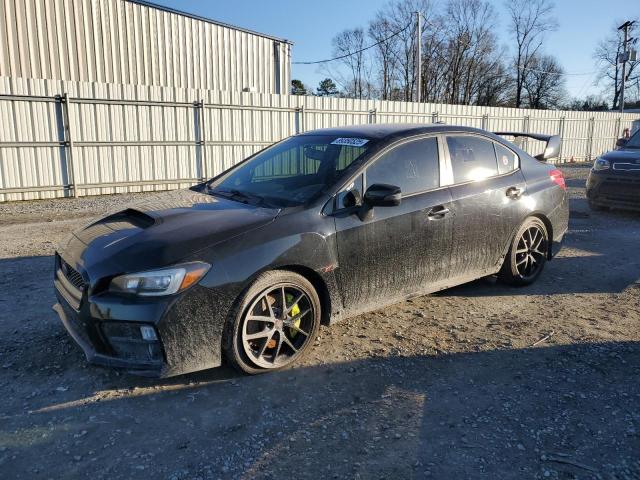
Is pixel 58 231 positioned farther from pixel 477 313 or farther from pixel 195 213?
pixel 477 313

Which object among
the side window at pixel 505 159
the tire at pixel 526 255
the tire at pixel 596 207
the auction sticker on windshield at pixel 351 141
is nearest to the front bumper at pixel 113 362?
the auction sticker on windshield at pixel 351 141

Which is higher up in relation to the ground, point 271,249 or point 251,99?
point 251,99

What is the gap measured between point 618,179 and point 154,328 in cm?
924

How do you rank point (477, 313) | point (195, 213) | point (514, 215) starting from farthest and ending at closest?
point (514, 215)
point (477, 313)
point (195, 213)

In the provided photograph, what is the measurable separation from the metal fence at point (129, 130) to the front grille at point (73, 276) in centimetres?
858

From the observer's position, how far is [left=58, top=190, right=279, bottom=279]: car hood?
2.97m

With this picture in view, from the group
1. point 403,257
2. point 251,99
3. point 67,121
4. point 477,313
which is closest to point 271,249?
point 403,257

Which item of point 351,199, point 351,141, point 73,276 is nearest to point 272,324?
point 351,199

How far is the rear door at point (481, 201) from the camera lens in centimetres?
439

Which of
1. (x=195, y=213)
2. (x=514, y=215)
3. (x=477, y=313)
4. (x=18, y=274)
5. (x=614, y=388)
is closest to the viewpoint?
(x=614, y=388)

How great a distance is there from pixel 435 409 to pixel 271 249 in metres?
1.41

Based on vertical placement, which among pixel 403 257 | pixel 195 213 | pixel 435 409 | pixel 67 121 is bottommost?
pixel 435 409

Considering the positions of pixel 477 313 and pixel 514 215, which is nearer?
pixel 477 313

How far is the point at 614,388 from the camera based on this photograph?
3225 mm
